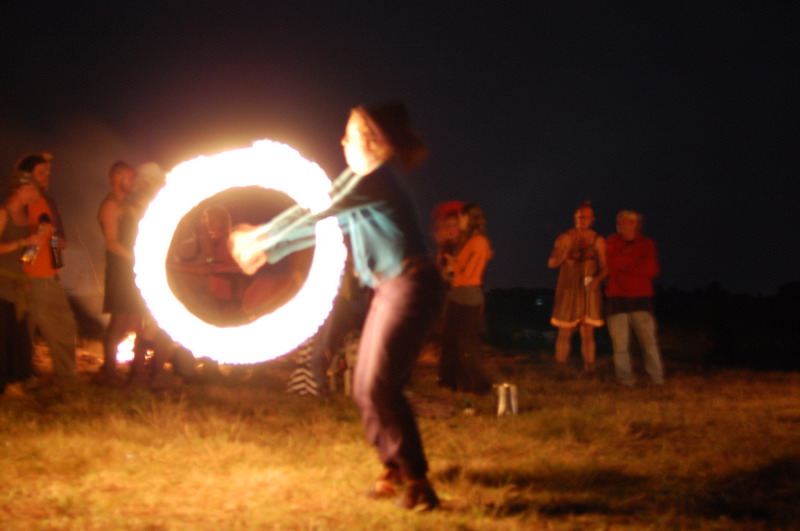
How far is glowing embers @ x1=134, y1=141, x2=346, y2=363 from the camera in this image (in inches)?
264

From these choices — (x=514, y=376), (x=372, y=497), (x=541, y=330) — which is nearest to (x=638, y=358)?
(x=514, y=376)

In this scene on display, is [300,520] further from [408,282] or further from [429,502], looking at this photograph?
[408,282]

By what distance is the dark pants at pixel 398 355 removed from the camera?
4.45 m

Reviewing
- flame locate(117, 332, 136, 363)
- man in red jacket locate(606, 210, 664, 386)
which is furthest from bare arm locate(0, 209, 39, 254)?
man in red jacket locate(606, 210, 664, 386)

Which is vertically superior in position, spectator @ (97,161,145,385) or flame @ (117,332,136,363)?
spectator @ (97,161,145,385)

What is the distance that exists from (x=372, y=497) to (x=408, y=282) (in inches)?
49.8

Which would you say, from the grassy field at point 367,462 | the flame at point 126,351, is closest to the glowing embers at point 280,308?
the grassy field at point 367,462

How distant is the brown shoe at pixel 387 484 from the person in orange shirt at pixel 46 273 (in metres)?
4.77

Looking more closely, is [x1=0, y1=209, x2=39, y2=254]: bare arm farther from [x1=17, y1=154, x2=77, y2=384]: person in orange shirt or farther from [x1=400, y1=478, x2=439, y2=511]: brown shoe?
[x1=400, y1=478, x2=439, y2=511]: brown shoe

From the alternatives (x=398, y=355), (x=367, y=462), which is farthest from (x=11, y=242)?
(x=398, y=355)

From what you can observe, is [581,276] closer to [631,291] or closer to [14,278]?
[631,291]

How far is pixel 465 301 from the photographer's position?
9039 millimetres

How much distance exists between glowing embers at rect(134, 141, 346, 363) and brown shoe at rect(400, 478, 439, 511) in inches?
94.2

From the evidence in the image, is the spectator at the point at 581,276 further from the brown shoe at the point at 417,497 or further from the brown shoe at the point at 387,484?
the brown shoe at the point at 417,497
